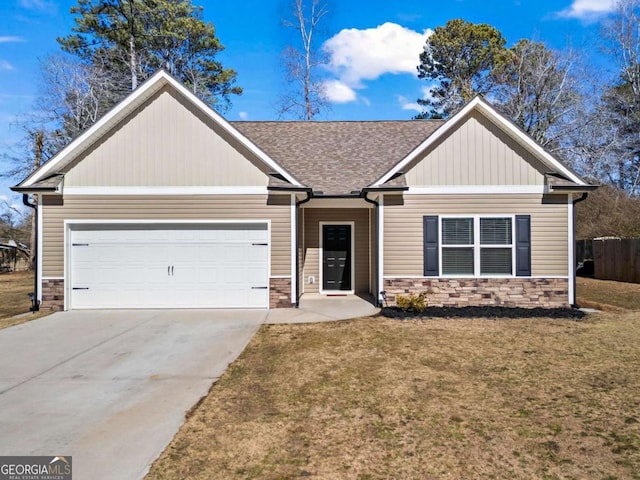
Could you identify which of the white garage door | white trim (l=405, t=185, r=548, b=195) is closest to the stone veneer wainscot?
white trim (l=405, t=185, r=548, b=195)

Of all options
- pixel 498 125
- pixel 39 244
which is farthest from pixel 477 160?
pixel 39 244

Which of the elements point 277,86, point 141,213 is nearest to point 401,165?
point 141,213

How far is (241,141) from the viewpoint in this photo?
9.46 meters

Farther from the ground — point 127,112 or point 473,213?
point 127,112

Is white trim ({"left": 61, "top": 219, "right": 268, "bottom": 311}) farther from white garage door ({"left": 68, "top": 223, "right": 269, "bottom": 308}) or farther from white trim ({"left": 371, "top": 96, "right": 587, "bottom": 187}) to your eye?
white trim ({"left": 371, "top": 96, "right": 587, "bottom": 187})

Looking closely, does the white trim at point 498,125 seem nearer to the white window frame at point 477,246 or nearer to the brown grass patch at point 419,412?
the white window frame at point 477,246

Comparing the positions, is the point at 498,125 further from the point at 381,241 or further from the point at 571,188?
the point at 381,241

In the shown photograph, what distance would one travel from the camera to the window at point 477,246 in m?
9.45

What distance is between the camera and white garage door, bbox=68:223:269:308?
9656 mm

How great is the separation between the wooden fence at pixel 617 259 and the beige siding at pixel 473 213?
740 centimetres

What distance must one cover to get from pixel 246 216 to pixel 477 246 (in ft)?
18.8

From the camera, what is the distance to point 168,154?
960cm

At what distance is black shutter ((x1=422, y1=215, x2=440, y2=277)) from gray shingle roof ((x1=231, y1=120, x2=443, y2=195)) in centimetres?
233

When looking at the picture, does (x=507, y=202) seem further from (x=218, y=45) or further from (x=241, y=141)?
(x=218, y=45)
